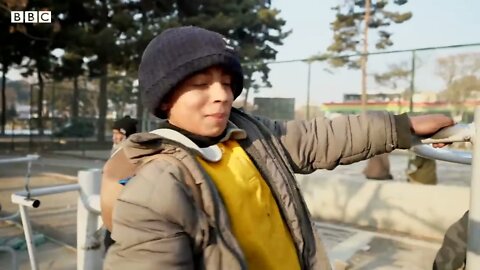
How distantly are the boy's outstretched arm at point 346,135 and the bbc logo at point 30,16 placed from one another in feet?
34.0

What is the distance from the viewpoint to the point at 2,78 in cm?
1931

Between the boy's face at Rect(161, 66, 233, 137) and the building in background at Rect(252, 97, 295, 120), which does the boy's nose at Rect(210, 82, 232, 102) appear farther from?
the building in background at Rect(252, 97, 295, 120)

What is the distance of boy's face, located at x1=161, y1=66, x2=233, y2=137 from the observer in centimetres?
91

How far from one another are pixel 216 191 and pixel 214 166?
0.07 m

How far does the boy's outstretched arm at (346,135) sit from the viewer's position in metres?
1.07

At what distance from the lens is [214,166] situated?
89cm

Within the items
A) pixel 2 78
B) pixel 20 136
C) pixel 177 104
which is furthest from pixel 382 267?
pixel 2 78

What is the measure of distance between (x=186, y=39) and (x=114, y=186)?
0.34 metres

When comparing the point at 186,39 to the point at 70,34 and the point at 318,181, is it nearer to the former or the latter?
the point at 318,181

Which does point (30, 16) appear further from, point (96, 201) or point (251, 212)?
point (251, 212)

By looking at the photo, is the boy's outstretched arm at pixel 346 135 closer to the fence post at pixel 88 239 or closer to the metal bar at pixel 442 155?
the metal bar at pixel 442 155

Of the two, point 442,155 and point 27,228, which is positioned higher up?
point 442,155

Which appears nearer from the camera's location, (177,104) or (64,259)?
(177,104)

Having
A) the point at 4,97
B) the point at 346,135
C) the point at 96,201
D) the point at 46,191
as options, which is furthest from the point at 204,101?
the point at 4,97
